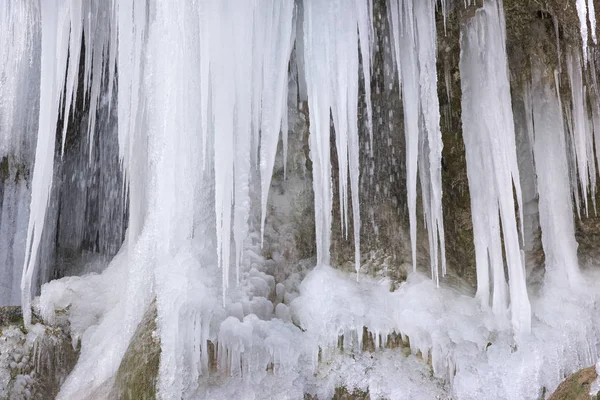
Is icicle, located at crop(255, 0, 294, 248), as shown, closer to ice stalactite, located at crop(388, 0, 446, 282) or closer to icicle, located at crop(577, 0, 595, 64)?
ice stalactite, located at crop(388, 0, 446, 282)

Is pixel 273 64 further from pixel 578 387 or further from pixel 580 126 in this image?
pixel 578 387

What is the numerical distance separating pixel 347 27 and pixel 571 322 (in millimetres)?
2262

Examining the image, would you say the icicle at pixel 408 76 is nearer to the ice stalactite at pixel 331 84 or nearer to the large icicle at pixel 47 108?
the ice stalactite at pixel 331 84

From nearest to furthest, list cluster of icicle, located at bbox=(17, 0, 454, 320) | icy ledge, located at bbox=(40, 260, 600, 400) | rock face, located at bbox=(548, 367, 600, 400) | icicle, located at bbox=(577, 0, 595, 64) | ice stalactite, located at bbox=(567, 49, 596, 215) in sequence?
rock face, located at bbox=(548, 367, 600, 400), icicle, located at bbox=(577, 0, 595, 64), icy ledge, located at bbox=(40, 260, 600, 400), cluster of icicle, located at bbox=(17, 0, 454, 320), ice stalactite, located at bbox=(567, 49, 596, 215)

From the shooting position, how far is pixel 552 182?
4.59 metres

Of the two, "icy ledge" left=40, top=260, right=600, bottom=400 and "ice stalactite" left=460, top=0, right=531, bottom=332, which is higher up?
"ice stalactite" left=460, top=0, right=531, bottom=332

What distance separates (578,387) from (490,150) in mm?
1720

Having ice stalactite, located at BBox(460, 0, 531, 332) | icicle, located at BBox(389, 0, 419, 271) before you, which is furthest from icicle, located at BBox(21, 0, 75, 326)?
ice stalactite, located at BBox(460, 0, 531, 332)

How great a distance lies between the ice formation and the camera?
3963 mm

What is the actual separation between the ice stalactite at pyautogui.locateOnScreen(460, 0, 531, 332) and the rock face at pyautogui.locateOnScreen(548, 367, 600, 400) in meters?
0.97

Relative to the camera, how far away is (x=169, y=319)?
390 centimetres

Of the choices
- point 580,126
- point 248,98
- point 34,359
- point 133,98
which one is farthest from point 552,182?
point 34,359

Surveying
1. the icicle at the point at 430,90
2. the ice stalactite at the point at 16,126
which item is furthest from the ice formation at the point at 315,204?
the ice stalactite at the point at 16,126

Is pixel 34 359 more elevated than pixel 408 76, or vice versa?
pixel 408 76
